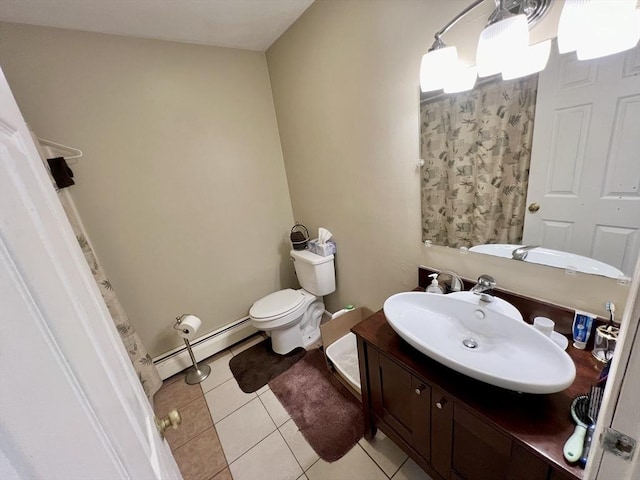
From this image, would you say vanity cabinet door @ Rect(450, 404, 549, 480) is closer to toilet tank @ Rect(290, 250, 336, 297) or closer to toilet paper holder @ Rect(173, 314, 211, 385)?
toilet tank @ Rect(290, 250, 336, 297)

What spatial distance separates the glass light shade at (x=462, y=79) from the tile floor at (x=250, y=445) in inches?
68.3

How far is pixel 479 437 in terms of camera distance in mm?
811

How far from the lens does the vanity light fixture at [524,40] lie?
683 mm

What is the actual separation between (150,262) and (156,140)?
83 centimetres

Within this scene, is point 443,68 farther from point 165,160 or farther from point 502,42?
point 165,160

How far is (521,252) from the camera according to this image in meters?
1.04

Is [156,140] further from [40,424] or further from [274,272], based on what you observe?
[40,424]

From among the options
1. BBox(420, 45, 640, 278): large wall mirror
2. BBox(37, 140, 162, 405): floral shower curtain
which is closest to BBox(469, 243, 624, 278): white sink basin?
BBox(420, 45, 640, 278): large wall mirror

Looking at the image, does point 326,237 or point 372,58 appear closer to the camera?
point 372,58

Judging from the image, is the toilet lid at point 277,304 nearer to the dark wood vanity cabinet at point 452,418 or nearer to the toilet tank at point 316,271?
the toilet tank at point 316,271

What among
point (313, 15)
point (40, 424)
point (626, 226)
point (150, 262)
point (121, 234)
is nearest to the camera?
point (40, 424)

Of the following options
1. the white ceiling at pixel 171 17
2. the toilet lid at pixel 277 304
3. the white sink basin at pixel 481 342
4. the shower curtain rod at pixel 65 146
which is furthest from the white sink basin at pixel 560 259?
the shower curtain rod at pixel 65 146

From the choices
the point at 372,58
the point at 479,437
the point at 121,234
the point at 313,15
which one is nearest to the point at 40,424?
the point at 479,437

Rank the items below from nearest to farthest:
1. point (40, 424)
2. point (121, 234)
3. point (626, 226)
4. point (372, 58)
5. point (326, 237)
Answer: point (40, 424) < point (626, 226) < point (372, 58) < point (121, 234) < point (326, 237)
